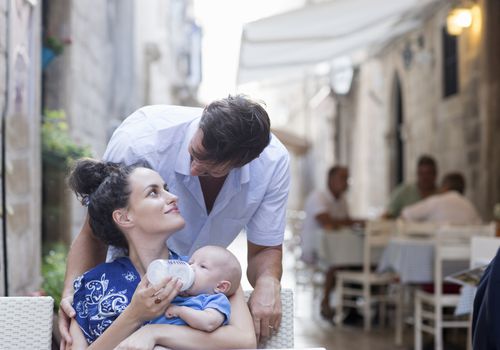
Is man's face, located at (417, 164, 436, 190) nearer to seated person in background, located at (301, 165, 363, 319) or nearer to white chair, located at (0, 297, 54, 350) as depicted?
seated person in background, located at (301, 165, 363, 319)

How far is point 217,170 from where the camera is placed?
8.23 ft

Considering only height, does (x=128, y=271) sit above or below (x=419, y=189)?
below

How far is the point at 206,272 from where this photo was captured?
2283 mm

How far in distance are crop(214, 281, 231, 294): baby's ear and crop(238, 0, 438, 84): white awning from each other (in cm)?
621

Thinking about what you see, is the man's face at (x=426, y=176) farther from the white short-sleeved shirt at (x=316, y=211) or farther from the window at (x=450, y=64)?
the window at (x=450, y=64)

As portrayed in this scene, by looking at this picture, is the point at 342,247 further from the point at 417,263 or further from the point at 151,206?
the point at 151,206

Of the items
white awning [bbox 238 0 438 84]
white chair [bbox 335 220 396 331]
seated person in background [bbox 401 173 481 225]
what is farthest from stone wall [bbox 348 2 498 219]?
seated person in background [bbox 401 173 481 225]

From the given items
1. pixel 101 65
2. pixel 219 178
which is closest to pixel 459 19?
pixel 101 65

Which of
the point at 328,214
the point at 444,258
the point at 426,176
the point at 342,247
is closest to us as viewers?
the point at 444,258

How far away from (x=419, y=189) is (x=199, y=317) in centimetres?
633

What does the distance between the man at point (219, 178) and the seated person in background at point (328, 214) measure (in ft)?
18.4

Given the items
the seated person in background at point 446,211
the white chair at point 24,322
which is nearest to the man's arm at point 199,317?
the white chair at point 24,322

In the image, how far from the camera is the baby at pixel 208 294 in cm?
219

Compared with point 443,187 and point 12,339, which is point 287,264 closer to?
point 443,187
